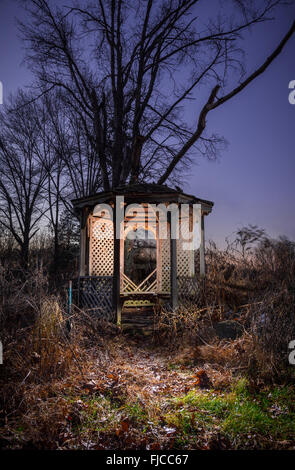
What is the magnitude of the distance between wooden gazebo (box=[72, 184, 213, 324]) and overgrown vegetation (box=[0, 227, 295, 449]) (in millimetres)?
2686

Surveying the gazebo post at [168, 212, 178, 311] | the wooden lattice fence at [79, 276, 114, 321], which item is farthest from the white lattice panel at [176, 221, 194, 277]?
the wooden lattice fence at [79, 276, 114, 321]

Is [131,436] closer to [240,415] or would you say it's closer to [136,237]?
[240,415]

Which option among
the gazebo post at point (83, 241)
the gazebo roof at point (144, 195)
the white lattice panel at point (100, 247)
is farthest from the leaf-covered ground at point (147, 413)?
the white lattice panel at point (100, 247)

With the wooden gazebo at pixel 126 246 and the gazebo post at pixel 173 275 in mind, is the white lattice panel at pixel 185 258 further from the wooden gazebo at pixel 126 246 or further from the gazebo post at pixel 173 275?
the gazebo post at pixel 173 275

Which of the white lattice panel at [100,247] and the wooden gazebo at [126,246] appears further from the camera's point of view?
the white lattice panel at [100,247]

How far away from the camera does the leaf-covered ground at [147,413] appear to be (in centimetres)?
324

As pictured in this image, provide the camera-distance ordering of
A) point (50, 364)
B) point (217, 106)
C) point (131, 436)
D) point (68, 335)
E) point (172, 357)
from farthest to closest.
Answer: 1. point (217, 106)
2. point (172, 357)
3. point (68, 335)
4. point (50, 364)
5. point (131, 436)

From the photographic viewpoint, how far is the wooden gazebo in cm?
938

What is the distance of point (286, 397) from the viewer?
408 centimetres

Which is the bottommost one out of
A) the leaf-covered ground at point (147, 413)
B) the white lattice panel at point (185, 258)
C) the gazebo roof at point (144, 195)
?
the leaf-covered ground at point (147, 413)

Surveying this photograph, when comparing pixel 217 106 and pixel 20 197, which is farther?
pixel 20 197

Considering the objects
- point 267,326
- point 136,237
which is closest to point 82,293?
point 267,326

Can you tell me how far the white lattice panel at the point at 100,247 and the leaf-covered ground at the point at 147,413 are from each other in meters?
6.97

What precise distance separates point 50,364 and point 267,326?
11.5 feet
